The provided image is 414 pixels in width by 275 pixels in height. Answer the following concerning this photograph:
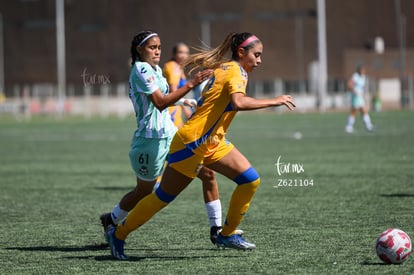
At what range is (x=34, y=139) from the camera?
2942cm

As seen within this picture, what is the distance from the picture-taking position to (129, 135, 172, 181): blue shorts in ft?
27.1

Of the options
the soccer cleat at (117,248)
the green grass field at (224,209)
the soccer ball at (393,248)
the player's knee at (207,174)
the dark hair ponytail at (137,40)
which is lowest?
the green grass field at (224,209)

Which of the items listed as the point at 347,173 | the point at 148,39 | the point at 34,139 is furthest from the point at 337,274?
the point at 34,139

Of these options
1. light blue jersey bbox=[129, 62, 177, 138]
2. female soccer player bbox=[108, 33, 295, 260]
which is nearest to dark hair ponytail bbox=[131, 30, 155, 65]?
light blue jersey bbox=[129, 62, 177, 138]

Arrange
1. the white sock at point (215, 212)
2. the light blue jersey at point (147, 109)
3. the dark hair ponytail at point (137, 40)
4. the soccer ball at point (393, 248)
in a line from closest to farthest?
the soccer ball at point (393, 248) < the light blue jersey at point (147, 109) < the dark hair ponytail at point (137, 40) < the white sock at point (215, 212)

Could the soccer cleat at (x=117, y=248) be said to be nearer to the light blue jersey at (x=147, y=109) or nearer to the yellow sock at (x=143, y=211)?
the yellow sock at (x=143, y=211)

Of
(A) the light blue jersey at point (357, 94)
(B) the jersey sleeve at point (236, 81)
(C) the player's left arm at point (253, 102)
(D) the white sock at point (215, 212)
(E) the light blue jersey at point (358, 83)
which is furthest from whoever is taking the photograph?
(E) the light blue jersey at point (358, 83)

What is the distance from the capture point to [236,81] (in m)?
7.62

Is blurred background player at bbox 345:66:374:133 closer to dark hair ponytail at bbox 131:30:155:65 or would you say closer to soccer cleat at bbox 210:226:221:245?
soccer cleat at bbox 210:226:221:245

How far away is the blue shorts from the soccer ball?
2192 mm

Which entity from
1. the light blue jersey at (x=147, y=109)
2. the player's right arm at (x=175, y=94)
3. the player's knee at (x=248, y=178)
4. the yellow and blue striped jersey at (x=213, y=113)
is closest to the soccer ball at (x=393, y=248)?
the player's knee at (x=248, y=178)

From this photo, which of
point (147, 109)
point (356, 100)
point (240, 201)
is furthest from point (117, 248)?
point (356, 100)

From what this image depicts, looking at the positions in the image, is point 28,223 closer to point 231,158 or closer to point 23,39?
point 231,158

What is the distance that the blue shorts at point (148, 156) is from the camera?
827 cm
